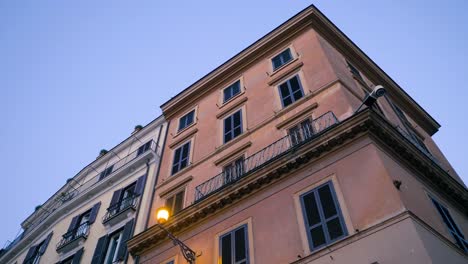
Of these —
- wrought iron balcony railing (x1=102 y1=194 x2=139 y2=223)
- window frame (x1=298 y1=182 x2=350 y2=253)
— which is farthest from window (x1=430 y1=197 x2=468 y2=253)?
wrought iron balcony railing (x1=102 y1=194 x2=139 y2=223)

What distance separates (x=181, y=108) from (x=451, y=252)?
653 inches

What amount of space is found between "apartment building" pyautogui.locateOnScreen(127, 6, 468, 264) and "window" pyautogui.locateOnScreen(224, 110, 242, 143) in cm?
7

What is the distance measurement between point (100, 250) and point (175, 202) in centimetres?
420

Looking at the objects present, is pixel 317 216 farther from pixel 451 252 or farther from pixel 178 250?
pixel 178 250

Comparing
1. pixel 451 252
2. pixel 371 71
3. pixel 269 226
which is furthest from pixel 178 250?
pixel 371 71

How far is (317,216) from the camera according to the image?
11844 millimetres

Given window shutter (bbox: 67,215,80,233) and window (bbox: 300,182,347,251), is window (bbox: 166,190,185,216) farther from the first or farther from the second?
window shutter (bbox: 67,215,80,233)

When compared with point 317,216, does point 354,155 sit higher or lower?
higher

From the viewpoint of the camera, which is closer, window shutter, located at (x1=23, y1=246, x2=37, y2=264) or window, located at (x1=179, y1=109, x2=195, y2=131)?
window, located at (x1=179, y1=109, x2=195, y2=131)

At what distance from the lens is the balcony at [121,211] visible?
1925 centimetres

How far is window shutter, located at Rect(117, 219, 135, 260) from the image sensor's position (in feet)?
56.9

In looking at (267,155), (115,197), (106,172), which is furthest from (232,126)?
(106,172)

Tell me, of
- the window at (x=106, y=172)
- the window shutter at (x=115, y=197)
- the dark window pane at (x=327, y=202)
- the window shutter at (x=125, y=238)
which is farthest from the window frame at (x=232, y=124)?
the window at (x=106, y=172)

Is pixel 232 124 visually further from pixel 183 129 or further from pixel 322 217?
pixel 322 217
